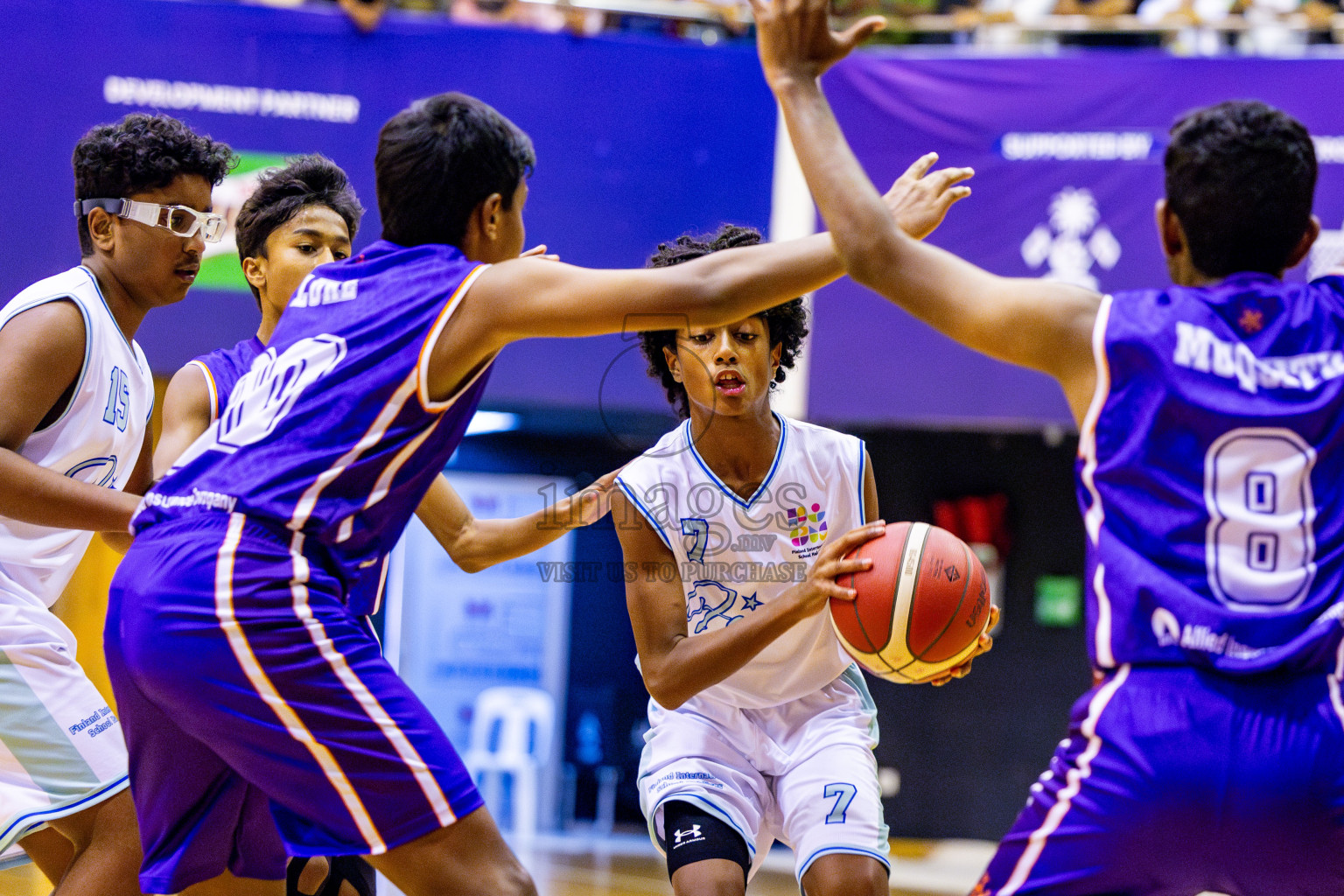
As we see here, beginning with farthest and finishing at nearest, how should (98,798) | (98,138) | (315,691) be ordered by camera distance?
(98,138) < (98,798) < (315,691)

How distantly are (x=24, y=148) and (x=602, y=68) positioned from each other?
12.0ft

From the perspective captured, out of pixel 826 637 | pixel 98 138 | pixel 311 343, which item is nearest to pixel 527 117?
pixel 98 138

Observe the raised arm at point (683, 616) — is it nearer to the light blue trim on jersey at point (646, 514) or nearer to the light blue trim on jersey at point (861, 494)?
the light blue trim on jersey at point (646, 514)

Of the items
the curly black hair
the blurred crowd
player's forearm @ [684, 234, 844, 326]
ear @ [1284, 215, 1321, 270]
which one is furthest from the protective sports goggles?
the blurred crowd

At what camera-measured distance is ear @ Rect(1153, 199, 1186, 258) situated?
235cm

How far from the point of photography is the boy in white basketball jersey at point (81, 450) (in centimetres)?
308

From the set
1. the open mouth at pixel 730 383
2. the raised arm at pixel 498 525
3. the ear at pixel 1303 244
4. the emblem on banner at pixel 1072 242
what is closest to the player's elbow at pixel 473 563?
the raised arm at pixel 498 525

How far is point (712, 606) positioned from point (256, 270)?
1.77 meters

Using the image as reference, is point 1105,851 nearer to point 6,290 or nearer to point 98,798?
point 98,798

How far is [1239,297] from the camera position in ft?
7.29

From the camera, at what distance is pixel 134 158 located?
3.54 meters

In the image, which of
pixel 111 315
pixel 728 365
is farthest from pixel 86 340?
pixel 728 365

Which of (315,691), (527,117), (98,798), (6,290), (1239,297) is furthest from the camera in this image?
(527,117)

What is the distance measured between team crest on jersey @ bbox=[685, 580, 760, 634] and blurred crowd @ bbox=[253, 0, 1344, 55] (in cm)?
578
